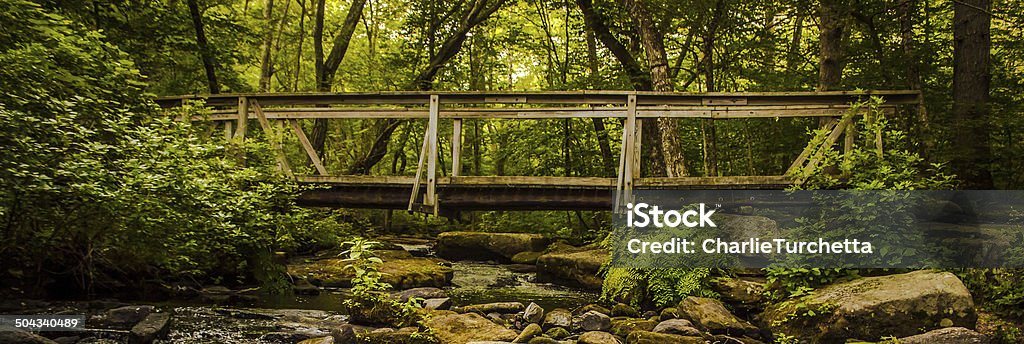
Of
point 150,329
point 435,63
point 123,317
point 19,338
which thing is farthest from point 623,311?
point 435,63

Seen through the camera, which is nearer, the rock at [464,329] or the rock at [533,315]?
the rock at [464,329]

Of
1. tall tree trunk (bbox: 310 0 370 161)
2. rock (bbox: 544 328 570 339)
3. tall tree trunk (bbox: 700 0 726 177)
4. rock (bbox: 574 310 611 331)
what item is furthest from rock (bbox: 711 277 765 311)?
tall tree trunk (bbox: 310 0 370 161)

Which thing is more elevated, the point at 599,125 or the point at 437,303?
the point at 599,125

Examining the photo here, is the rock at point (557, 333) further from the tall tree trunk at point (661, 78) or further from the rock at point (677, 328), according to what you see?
the tall tree trunk at point (661, 78)

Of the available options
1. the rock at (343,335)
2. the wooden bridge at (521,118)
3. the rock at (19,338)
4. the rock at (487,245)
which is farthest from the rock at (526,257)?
the rock at (19,338)

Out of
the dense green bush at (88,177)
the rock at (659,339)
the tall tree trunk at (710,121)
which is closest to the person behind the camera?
the dense green bush at (88,177)

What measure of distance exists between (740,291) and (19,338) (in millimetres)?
6354

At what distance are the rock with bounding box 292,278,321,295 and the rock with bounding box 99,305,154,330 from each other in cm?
262

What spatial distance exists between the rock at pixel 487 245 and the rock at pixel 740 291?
23.3ft

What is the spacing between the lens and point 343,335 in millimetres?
5527

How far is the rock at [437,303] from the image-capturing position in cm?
720

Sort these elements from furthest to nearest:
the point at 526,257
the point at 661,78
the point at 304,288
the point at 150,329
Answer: the point at 526,257, the point at 661,78, the point at 304,288, the point at 150,329

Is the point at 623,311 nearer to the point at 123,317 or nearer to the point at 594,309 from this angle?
the point at 594,309

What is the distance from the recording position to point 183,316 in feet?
20.9
